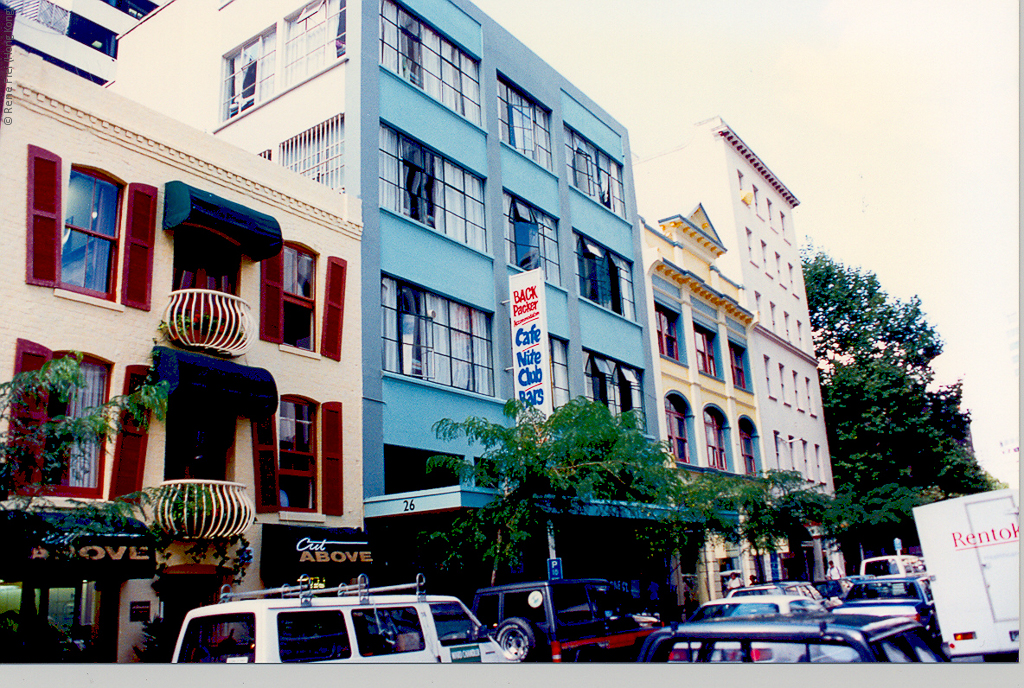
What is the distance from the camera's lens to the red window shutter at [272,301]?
13.3 meters

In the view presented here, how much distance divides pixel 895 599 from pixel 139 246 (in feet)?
41.7

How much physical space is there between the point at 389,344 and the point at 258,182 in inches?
140

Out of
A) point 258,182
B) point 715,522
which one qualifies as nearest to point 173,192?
point 258,182

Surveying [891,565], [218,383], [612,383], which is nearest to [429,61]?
[612,383]

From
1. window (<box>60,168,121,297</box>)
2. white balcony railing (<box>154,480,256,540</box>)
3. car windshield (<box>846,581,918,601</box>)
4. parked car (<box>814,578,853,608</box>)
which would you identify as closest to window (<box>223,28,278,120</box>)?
window (<box>60,168,121,297</box>)

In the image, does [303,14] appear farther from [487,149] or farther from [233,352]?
[233,352]

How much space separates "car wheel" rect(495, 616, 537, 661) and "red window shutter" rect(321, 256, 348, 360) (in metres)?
5.29

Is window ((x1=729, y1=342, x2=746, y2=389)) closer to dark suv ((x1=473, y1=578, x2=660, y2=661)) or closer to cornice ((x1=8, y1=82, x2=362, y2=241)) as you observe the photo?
cornice ((x1=8, y1=82, x2=362, y2=241))

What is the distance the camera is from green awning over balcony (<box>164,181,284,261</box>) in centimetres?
1198

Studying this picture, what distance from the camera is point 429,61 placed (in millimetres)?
18359

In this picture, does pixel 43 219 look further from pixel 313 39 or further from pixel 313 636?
pixel 313 39

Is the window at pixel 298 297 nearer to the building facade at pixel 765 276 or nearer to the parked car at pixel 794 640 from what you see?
the parked car at pixel 794 640

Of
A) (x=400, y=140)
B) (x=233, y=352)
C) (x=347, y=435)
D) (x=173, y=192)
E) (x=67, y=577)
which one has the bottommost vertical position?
(x=67, y=577)

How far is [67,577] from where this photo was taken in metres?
9.48
